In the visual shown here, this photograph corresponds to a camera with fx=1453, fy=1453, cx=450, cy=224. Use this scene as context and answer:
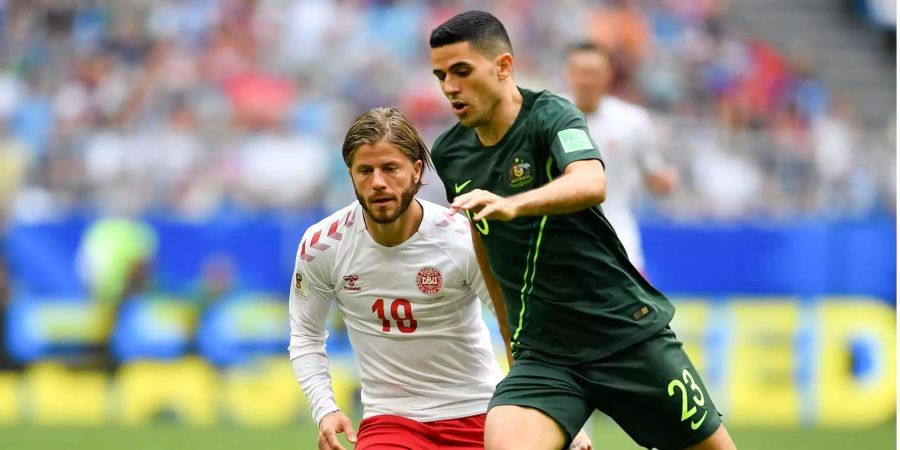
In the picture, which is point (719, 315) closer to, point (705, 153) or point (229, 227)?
point (705, 153)

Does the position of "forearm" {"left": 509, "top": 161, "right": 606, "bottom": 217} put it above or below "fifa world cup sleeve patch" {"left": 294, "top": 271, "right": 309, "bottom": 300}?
below

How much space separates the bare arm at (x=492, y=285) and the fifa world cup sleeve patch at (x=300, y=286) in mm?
707

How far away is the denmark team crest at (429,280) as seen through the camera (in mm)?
5625

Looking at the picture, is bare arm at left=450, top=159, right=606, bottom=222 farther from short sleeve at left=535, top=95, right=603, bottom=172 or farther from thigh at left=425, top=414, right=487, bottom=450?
thigh at left=425, top=414, right=487, bottom=450

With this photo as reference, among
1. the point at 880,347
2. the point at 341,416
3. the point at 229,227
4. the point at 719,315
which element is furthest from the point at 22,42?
the point at 341,416

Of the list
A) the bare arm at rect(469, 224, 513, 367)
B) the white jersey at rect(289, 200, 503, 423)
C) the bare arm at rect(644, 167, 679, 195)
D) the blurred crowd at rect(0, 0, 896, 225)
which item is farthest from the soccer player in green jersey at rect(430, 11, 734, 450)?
the blurred crowd at rect(0, 0, 896, 225)

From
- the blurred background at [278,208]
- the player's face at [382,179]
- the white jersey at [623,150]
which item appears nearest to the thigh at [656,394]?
the player's face at [382,179]

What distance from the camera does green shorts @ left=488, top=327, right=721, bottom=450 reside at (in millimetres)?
5246

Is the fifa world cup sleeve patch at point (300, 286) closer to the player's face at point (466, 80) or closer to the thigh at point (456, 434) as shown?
the thigh at point (456, 434)

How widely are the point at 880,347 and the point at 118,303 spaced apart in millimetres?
6285

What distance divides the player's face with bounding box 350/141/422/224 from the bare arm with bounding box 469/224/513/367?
1.14ft

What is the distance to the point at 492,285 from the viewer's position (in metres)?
5.62

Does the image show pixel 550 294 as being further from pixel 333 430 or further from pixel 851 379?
pixel 851 379

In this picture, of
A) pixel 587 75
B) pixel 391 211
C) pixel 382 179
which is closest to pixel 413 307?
pixel 391 211
